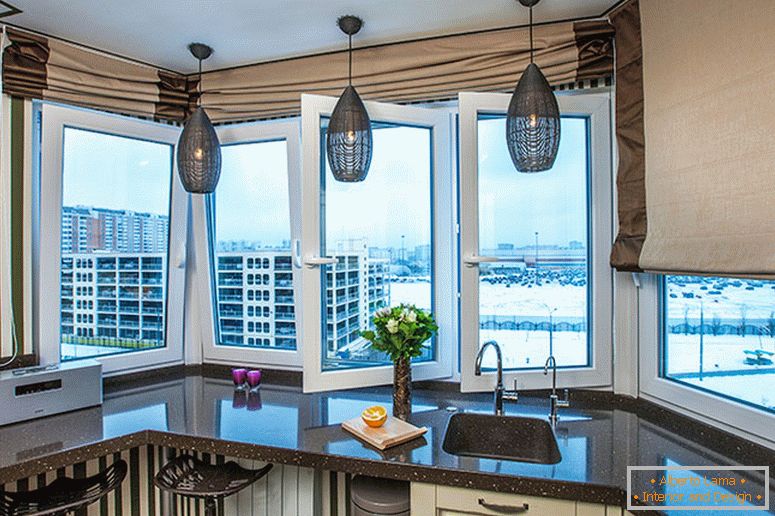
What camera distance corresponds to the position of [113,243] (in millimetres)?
2328

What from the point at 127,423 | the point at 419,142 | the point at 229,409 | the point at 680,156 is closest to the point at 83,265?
the point at 127,423

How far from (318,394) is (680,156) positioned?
1734 mm

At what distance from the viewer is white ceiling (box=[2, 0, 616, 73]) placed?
1868 millimetres

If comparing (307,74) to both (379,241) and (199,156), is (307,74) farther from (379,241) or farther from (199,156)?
(379,241)

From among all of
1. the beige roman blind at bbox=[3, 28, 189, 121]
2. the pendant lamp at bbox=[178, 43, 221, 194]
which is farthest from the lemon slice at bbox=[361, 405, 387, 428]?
the beige roman blind at bbox=[3, 28, 189, 121]

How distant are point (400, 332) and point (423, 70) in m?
1.16

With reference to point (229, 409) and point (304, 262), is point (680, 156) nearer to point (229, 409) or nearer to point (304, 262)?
point (304, 262)

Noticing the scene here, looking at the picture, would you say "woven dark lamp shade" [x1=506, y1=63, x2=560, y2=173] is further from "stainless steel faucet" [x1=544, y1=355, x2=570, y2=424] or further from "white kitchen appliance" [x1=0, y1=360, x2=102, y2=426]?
"white kitchen appliance" [x1=0, y1=360, x2=102, y2=426]

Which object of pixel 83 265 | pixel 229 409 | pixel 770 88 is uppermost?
pixel 770 88

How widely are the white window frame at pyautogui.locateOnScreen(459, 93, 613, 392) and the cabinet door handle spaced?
0.62 m

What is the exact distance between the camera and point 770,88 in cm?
128

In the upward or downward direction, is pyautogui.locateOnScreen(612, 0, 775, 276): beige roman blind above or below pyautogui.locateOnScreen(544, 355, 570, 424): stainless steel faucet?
above

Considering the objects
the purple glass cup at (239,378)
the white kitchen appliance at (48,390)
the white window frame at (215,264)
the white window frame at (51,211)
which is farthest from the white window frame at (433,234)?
the white window frame at (51,211)

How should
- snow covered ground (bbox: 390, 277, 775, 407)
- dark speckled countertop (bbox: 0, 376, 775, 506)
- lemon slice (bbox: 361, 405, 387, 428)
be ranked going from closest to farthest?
dark speckled countertop (bbox: 0, 376, 775, 506)
snow covered ground (bbox: 390, 277, 775, 407)
lemon slice (bbox: 361, 405, 387, 428)
